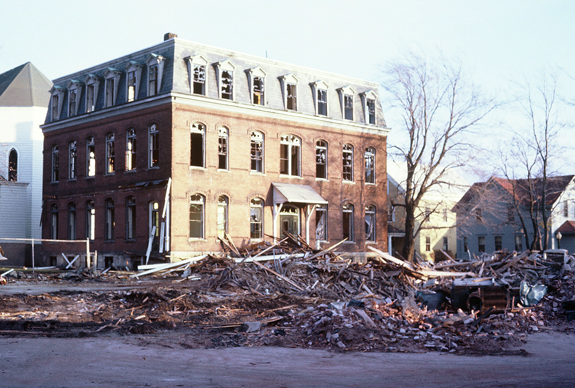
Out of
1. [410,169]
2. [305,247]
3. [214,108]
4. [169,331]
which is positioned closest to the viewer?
[169,331]

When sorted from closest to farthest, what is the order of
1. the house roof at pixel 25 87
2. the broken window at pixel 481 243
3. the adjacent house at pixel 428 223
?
the house roof at pixel 25 87 → the adjacent house at pixel 428 223 → the broken window at pixel 481 243

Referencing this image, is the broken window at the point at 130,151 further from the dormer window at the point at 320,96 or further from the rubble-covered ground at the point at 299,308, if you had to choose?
the dormer window at the point at 320,96

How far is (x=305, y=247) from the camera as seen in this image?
2650cm

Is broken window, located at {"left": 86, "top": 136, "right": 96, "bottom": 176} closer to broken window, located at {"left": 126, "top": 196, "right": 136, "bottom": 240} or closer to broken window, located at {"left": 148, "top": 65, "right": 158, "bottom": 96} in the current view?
broken window, located at {"left": 126, "top": 196, "right": 136, "bottom": 240}

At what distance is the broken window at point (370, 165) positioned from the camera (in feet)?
133

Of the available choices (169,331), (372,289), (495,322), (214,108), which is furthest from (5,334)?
(214,108)

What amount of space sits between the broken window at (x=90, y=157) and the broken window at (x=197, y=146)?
22.1 ft

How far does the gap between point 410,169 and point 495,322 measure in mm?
25649

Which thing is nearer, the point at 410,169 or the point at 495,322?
the point at 495,322

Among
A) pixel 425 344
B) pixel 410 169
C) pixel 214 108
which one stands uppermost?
pixel 214 108

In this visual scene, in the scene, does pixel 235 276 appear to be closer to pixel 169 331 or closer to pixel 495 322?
pixel 169 331

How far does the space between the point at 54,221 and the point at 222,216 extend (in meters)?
11.4

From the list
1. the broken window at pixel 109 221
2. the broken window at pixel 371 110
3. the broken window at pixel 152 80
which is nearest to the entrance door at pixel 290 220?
the broken window at pixel 371 110

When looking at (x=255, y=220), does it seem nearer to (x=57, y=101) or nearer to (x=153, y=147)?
(x=153, y=147)
